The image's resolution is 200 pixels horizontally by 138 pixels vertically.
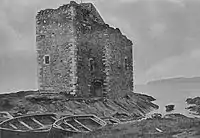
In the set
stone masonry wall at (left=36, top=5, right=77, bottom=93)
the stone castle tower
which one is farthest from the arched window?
stone masonry wall at (left=36, top=5, right=77, bottom=93)

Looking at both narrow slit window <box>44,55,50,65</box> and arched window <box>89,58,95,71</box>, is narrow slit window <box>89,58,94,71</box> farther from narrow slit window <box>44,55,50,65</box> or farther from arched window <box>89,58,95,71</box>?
narrow slit window <box>44,55,50,65</box>

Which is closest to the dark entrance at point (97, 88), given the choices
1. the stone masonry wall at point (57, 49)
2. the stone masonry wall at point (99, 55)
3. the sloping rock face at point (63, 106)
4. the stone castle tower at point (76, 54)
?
the stone castle tower at point (76, 54)

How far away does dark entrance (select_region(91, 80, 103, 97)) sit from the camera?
1272 inches

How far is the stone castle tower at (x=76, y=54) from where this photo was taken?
30.1m

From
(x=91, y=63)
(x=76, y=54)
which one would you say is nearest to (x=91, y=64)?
(x=91, y=63)

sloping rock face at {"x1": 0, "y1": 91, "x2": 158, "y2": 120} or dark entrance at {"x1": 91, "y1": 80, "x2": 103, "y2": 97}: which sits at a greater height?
dark entrance at {"x1": 91, "y1": 80, "x2": 103, "y2": 97}

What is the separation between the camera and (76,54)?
30.1m

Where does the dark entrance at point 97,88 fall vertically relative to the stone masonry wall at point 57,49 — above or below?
below

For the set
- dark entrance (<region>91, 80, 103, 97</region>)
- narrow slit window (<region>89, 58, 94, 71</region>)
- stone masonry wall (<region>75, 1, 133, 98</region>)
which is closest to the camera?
stone masonry wall (<region>75, 1, 133, 98</region>)

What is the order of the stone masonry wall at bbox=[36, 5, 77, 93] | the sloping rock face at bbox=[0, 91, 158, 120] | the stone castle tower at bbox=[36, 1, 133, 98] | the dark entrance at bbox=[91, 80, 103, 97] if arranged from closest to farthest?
the sloping rock face at bbox=[0, 91, 158, 120] → the stone masonry wall at bbox=[36, 5, 77, 93] → the stone castle tower at bbox=[36, 1, 133, 98] → the dark entrance at bbox=[91, 80, 103, 97]

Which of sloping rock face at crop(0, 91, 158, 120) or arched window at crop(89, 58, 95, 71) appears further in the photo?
arched window at crop(89, 58, 95, 71)

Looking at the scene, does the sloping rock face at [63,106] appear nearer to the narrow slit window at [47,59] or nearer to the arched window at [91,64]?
the arched window at [91,64]

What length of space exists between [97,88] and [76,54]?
4.23 metres

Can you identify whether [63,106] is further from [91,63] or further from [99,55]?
[99,55]
